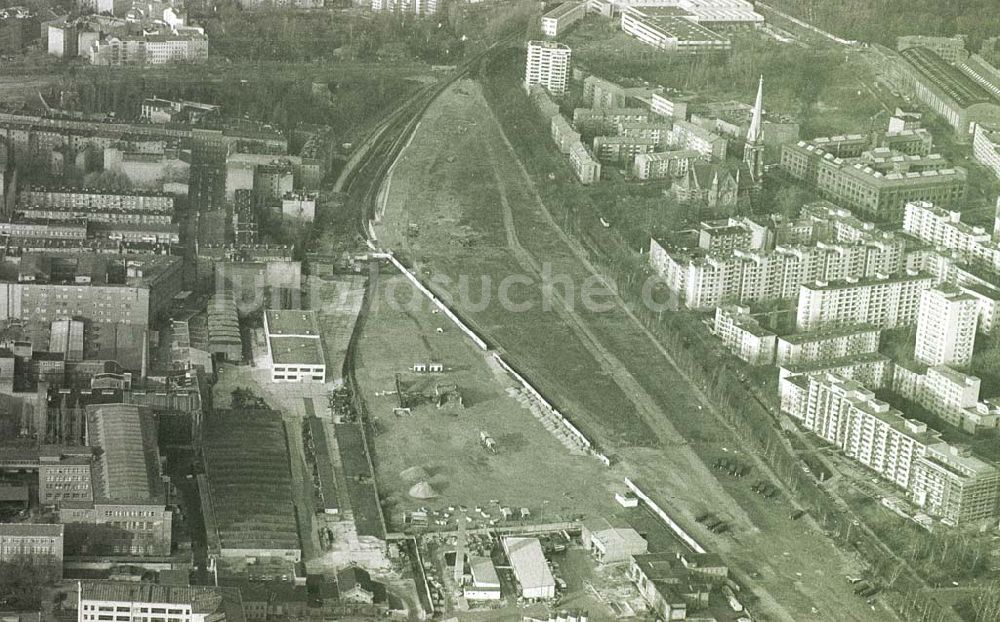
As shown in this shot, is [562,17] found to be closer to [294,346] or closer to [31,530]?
[294,346]

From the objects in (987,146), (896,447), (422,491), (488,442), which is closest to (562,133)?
(987,146)

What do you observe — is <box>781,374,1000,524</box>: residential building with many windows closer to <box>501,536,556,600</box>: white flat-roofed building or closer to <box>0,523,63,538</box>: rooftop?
<box>501,536,556,600</box>: white flat-roofed building

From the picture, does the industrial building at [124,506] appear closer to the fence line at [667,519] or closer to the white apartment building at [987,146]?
the fence line at [667,519]

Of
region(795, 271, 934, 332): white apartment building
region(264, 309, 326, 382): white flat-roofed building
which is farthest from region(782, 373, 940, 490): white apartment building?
region(264, 309, 326, 382): white flat-roofed building

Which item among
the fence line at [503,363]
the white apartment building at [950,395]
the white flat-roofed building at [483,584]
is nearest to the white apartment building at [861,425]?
the white apartment building at [950,395]

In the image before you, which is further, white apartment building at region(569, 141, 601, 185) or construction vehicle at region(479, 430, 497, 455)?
white apartment building at region(569, 141, 601, 185)
